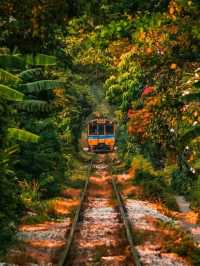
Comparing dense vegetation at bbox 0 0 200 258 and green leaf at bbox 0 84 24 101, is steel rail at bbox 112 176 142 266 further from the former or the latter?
green leaf at bbox 0 84 24 101

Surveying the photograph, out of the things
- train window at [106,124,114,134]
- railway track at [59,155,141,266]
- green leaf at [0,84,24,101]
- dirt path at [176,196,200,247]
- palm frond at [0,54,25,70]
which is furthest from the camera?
train window at [106,124,114,134]

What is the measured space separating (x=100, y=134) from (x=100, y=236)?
36.3 meters

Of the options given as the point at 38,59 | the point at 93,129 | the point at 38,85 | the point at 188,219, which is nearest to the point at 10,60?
the point at 38,59

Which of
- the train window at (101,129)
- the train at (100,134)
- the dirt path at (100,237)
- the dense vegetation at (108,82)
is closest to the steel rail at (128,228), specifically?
the dirt path at (100,237)

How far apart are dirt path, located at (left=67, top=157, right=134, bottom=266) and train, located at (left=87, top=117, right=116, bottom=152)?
28.4 m

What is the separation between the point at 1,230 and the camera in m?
13.5

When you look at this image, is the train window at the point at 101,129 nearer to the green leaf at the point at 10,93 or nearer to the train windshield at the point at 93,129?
the train windshield at the point at 93,129

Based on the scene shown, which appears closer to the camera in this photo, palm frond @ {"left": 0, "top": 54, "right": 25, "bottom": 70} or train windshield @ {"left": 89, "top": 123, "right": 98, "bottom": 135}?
palm frond @ {"left": 0, "top": 54, "right": 25, "bottom": 70}

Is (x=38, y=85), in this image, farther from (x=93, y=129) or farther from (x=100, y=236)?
(x=93, y=129)

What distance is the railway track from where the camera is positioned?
1207cm

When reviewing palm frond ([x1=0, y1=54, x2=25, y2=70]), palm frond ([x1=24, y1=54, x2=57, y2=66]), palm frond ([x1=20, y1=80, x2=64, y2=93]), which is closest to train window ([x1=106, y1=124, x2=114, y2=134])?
palm frond ([x1=20, y1=80, x2=64, y2=93])

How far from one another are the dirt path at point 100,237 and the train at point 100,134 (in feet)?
93.1

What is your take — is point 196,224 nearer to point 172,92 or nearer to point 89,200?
point 172,92

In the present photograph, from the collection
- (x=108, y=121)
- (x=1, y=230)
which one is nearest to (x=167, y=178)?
(x=1, y=230)
